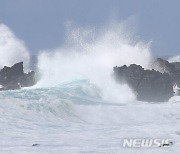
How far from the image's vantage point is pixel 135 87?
1419 inches

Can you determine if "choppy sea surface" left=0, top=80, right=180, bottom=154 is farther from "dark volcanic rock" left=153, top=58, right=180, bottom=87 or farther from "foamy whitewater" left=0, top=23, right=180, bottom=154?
"dark volcanic rock" left=153, top=58, right=180, bottom=87

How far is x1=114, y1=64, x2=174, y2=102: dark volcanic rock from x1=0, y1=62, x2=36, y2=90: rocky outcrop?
938 centimetres

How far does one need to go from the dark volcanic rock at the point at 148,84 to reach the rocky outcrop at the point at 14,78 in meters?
9.38

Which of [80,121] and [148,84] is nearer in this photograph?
[80,121]

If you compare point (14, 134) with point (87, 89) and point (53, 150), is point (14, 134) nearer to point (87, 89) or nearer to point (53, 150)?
point (53, 150)

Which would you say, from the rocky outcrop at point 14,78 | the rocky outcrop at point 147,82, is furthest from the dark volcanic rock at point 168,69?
the rocky outcrop at point 14,78

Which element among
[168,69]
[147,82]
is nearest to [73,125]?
[147,82]

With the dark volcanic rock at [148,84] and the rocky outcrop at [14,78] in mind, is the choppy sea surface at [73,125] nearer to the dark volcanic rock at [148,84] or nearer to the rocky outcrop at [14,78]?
the dark volcanic rock at [148,84]

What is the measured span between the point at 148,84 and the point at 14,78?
505 inches

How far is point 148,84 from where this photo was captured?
35594 mm

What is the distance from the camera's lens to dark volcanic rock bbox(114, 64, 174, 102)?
114 ft

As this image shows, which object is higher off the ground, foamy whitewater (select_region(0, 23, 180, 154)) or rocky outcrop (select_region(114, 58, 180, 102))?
rocky outcrop (select_region(114, 58, 180, 102))

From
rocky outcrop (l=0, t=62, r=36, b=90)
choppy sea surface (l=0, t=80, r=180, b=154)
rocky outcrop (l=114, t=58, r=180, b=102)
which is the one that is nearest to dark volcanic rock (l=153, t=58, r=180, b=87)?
rocky outcrop (l=114, t=58, r=180, b=102)

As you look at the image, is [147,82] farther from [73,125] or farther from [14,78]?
[73,125]
